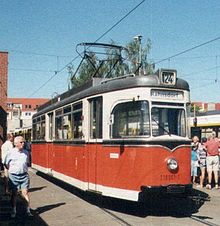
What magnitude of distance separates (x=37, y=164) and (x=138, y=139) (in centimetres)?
1081

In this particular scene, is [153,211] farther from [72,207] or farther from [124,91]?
[124,91]

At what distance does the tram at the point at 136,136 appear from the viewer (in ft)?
30.9

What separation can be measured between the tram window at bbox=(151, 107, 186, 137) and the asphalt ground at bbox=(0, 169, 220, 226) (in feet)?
5.81

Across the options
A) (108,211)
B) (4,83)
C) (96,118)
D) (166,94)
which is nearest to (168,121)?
(166,94)

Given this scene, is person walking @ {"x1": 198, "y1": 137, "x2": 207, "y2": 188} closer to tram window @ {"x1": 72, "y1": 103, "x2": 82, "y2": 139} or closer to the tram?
tram window @ {"x1": 72, "y1": 103, "x2": 82, "y2": 139}

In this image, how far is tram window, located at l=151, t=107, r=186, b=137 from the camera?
959 cm

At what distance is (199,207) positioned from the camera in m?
10.9

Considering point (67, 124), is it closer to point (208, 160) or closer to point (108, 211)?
point (108, 211)

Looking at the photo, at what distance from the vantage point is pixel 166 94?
9828 millimetres

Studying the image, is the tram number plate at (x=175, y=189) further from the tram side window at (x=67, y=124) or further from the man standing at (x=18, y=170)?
the tram side window at (x=67, y=124)

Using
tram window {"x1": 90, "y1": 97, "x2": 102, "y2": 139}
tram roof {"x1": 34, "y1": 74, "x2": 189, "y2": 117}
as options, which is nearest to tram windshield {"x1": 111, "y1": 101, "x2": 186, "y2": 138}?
tram roof {"x1": 34, "y1": 74, "x2": 189, "y2": 117}

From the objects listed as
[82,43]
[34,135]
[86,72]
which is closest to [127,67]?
[86,72]

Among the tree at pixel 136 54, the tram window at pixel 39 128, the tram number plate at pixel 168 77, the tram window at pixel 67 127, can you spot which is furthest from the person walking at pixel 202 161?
the tree at pixel 136 54

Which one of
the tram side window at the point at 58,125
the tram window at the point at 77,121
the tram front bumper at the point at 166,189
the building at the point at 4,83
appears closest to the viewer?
the tram front bumper at the point at 166,189
